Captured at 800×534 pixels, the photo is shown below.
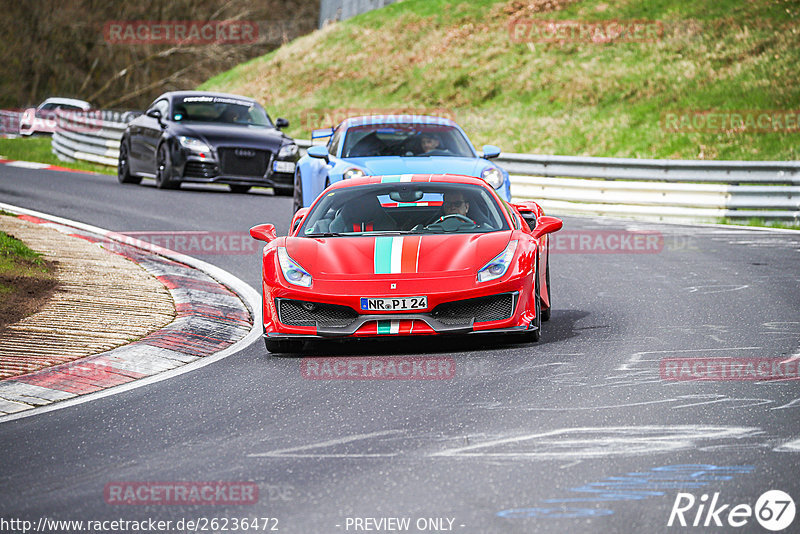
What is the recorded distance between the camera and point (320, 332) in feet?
27.6

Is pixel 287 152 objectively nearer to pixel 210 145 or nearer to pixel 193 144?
pixel 210 145

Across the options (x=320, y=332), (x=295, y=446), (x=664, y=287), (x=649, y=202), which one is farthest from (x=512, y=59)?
(x=295, y=446)

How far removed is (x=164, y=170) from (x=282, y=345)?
39.9 feet

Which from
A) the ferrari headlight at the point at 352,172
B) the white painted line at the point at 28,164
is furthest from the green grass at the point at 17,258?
the white painted line at the point at 28,164

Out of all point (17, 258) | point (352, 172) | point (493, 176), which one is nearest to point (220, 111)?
point (352, 172)

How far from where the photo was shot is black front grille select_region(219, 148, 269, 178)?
771 inches

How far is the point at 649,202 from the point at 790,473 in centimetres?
1443

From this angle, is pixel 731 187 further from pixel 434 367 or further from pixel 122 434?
pixel 122 434

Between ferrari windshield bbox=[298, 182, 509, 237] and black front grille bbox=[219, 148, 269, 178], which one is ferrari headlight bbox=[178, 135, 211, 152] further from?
ferrari windshield bbox=[298, 182, 509, 237]

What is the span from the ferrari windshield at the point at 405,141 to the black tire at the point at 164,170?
578cm

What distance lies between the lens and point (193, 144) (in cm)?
1962

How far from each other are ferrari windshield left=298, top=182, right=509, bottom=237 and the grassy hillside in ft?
51.4

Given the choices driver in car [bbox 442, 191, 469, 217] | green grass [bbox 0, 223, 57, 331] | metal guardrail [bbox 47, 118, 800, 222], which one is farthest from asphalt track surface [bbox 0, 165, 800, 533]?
metal guardrail [bbox 47, 118, 800, 222]

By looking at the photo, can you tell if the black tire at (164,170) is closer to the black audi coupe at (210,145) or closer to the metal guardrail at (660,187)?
the black audi coupe at (210,145)
